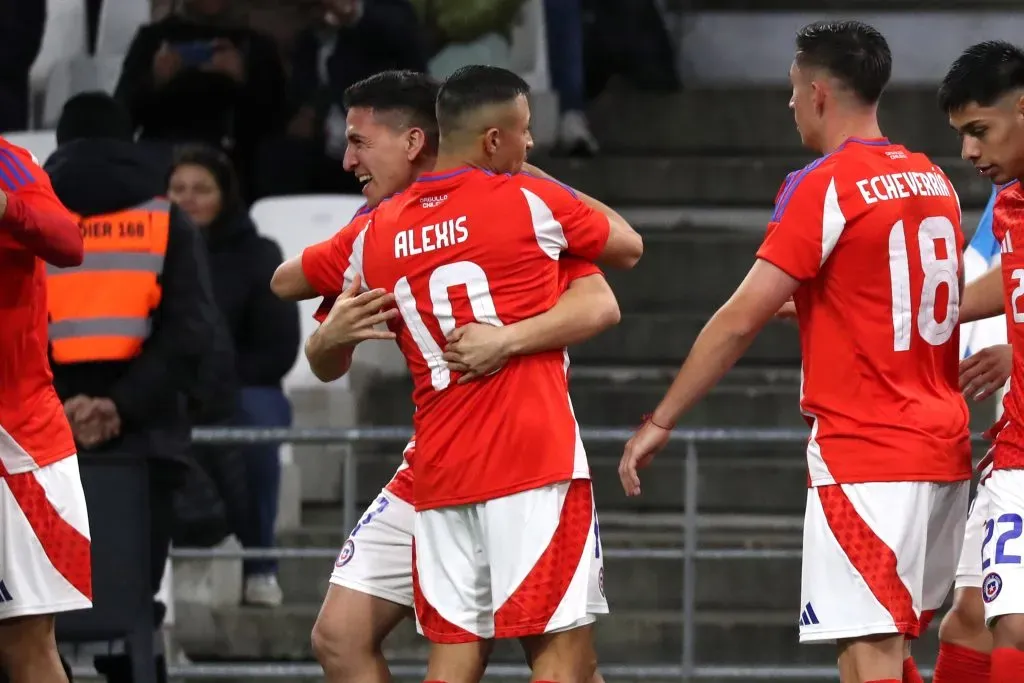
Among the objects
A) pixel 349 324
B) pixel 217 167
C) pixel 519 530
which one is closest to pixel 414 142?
pixel 349 324

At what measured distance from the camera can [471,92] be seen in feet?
16.8

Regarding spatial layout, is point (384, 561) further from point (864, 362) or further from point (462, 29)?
point (462, 29)

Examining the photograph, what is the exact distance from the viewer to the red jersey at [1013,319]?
5078 millimetres

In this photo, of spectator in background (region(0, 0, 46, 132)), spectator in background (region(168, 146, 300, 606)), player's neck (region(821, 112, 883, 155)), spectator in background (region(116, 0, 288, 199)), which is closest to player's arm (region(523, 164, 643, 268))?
player's neck (region(821, 112, 883, 155))

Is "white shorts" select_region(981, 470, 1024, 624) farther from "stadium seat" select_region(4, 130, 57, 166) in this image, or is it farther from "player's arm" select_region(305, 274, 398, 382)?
"stadium seat" select_region(4, 130, 57, 166)

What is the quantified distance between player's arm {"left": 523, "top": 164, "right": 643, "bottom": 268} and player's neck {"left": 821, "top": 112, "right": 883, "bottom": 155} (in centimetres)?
56

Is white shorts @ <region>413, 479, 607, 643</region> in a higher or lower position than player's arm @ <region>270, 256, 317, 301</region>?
lower

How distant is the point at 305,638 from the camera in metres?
8.37

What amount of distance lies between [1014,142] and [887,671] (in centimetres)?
136

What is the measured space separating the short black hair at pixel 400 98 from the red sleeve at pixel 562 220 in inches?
17.4

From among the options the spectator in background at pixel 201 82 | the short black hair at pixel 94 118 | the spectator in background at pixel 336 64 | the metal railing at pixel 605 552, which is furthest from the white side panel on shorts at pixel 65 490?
the spectator in background at pixel 336 64

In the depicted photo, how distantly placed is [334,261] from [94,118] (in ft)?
5.72

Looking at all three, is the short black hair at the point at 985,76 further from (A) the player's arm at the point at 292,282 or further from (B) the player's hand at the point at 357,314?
(A) the player's arm at the point at 292,282

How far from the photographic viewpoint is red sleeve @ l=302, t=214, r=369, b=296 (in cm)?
534
